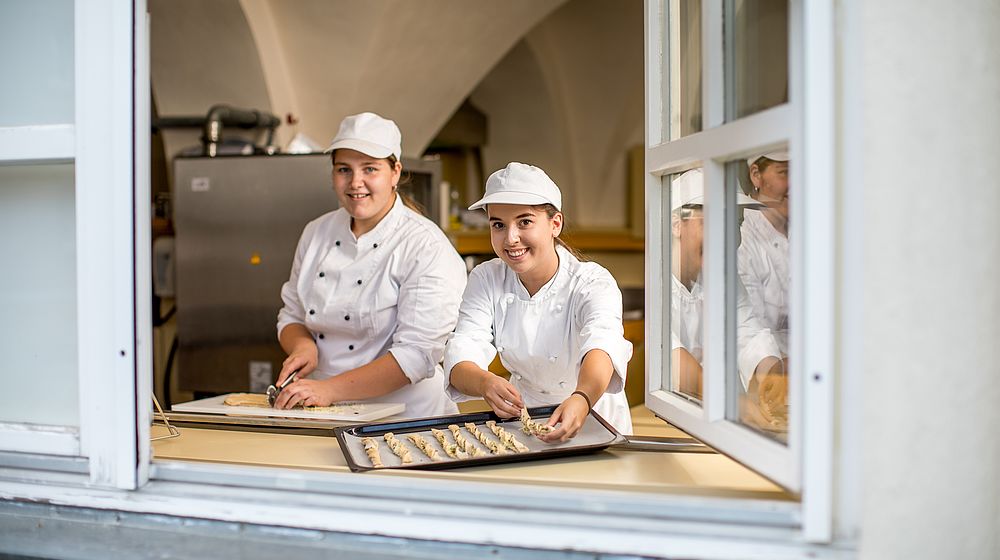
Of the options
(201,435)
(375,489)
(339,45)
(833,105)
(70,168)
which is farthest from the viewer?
(339,45)

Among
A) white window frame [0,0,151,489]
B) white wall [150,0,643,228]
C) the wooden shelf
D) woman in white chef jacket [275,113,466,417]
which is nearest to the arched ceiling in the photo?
white wall [150,0,643,228]

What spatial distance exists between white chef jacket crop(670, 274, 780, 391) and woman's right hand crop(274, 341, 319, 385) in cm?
111

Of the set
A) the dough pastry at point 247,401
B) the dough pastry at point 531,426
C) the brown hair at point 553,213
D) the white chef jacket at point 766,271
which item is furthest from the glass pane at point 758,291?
A: the dough pastry at point 247,401

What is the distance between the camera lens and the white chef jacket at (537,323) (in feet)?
6.73

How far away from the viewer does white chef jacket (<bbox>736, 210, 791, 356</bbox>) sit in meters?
1.51

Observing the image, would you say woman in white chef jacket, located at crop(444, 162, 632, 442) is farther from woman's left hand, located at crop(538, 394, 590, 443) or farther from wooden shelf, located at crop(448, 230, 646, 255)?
wooden shelf, located at crop(448, 230, 646, 255)

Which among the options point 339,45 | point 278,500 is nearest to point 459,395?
point 278,500

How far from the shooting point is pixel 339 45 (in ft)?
14.5

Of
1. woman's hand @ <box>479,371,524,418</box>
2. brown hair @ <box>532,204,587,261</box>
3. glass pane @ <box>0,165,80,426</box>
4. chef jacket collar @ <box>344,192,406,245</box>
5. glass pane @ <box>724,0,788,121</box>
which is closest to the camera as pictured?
glass pane @ <box>724,0,788,121</box>

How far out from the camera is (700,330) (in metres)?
1.60

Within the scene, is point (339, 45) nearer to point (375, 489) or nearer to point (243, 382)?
point (243, 382)

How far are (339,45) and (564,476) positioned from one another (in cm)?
348

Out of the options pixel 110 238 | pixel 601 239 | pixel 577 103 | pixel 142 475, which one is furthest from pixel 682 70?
pixel 577 103

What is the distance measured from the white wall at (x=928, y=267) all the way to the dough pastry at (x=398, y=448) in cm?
73
